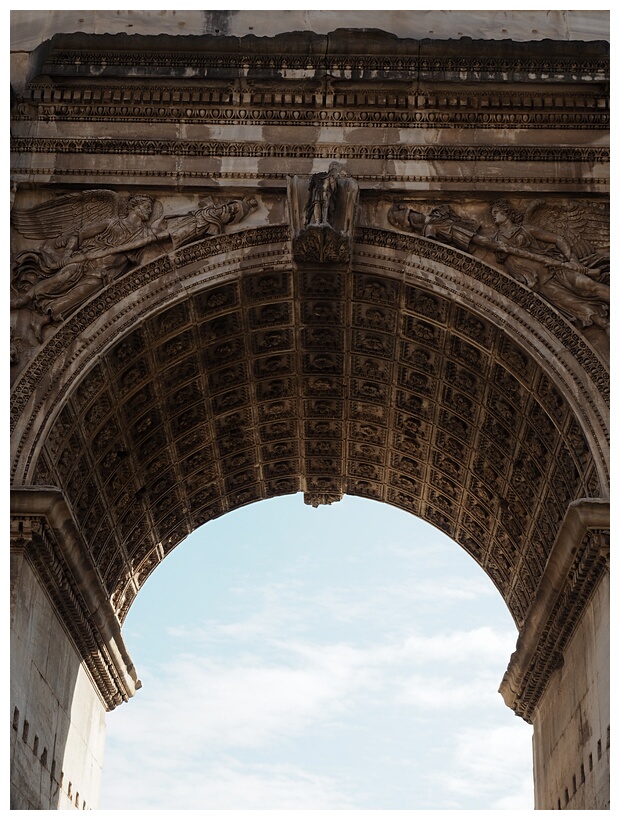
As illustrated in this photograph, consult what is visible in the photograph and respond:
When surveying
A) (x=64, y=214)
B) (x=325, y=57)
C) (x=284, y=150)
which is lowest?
(x=64, y=214)

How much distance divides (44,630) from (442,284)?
754cm

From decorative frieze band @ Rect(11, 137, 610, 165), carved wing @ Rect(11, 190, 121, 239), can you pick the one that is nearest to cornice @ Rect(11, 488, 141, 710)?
carved wing @ Rect(11, 190, 121, 239)

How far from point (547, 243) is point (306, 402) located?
17.7 feet

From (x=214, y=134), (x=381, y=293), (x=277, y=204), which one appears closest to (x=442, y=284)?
(x=381, y=293)

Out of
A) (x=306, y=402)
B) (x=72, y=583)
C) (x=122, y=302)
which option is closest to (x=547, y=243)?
(x=306, y=402)

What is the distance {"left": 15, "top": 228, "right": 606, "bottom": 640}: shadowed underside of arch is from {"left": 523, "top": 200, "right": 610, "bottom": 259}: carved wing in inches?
47.5

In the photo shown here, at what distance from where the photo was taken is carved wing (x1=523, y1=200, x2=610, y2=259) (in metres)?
18.8

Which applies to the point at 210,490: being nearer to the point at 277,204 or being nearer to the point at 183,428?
the point at 183,428

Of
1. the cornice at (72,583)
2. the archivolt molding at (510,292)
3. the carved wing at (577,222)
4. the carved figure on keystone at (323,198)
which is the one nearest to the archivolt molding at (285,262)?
the archivolt molding at (510,292)

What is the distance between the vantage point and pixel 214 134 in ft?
64.0

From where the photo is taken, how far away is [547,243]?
18875mm

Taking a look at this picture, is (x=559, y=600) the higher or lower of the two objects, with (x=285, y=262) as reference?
lower

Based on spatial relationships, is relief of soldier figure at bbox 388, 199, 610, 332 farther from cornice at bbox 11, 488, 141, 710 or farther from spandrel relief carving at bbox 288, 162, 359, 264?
cornice at bbox 11, 488, 141, 710

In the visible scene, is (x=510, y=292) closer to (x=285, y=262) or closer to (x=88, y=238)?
(x=285, y=262)
